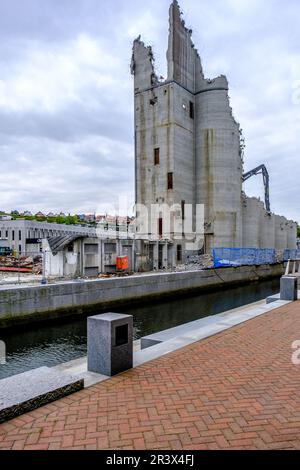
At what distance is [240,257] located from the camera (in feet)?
131

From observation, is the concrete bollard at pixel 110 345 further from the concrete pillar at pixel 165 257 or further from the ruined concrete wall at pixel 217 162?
the ruined concrete wall at pixel 217 162

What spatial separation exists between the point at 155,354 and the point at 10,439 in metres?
3.71

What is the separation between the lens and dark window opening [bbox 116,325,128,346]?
6201 millimetres

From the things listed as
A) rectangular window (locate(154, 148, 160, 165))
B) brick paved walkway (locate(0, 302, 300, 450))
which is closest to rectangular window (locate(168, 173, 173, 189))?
rectangular window (locate(154, 148, 160, 165))

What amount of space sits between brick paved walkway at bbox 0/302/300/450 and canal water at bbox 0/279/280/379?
6161 millimetres

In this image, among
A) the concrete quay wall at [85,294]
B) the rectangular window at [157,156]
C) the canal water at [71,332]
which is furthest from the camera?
the rectangular window at [157,156]

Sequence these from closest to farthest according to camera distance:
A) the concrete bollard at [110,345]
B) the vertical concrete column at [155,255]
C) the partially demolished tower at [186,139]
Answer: the concrete bollard at [110,345] → the vertical concrete column at [155,255] → the partially demolished tower at [186,139]

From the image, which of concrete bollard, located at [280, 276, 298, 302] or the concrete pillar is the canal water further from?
the concrete pillar

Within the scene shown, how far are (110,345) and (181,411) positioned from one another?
69.9 inches

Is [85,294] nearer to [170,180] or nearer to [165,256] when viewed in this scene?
[165,256]

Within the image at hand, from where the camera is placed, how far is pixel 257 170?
73562 mm

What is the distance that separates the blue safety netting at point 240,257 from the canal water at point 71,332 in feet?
29.1

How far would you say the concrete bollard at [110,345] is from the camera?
6000 mm

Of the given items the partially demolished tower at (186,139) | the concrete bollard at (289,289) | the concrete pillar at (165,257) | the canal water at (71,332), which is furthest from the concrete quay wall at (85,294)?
the partially demolished tower at (186,139)
